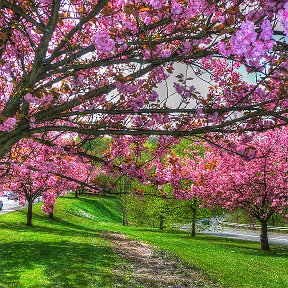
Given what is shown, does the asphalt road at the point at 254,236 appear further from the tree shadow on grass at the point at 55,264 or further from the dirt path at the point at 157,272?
the tree shadow on grass at the point at 55,264

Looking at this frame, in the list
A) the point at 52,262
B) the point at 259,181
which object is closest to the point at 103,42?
the point at 52,262

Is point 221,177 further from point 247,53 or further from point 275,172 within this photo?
point 247,53

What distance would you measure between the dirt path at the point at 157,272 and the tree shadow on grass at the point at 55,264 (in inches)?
25.4

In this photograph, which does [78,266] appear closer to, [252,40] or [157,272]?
[157,272]

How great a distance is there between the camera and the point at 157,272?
46.8 feet

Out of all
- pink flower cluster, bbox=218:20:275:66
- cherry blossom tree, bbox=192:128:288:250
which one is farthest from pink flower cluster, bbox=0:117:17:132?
cherry blossom tree, bbox=192:128:288:250

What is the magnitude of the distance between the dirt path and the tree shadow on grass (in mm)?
644

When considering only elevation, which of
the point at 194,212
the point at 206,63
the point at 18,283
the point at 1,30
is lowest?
the point at 18,283

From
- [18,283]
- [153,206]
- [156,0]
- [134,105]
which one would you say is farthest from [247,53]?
[153,206]

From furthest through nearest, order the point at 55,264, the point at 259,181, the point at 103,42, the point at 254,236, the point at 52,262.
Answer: the point at 254,236, the point at 259,181, the point at 52,262, the point at 55,264, the point at 103,42

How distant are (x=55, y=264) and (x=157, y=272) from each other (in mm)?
3964

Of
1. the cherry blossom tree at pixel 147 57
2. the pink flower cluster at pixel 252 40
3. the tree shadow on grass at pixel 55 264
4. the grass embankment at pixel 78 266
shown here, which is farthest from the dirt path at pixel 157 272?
the pink flower cluster at pixel 252 40

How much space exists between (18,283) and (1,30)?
8.15 m

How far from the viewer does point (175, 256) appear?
19.2 meters
